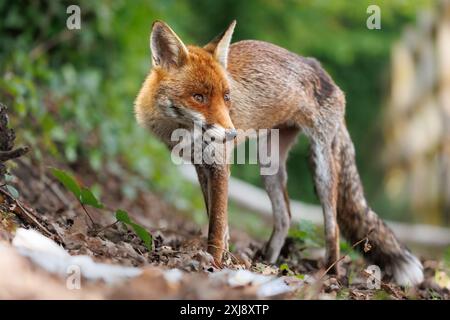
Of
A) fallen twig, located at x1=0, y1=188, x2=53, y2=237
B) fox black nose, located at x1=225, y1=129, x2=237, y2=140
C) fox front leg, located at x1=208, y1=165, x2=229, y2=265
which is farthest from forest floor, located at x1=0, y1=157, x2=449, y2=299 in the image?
fox black nose, located at x1=225, y1=129, x2=237, y2=140

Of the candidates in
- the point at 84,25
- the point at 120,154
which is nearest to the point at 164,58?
the point at 84,25

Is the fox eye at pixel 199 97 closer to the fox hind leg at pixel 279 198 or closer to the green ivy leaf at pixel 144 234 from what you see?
the green ivy leaf at pixel 144 234

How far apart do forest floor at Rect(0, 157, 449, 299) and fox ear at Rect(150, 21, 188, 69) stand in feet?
4.68

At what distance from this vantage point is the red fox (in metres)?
5.39

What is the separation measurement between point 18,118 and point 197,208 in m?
5.46

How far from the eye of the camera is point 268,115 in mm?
6293

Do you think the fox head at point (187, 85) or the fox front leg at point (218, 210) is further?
the fox front leg at point (218, 210)

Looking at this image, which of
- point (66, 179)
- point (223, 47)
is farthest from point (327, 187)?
point (66, 179)

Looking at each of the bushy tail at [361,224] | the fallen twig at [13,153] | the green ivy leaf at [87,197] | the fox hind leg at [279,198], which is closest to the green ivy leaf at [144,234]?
the green ivy leaf at [87,197]

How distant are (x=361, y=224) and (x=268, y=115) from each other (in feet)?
4.85

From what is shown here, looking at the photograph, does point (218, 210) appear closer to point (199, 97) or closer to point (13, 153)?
point (199, 97)

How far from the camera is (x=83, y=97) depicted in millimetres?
10125

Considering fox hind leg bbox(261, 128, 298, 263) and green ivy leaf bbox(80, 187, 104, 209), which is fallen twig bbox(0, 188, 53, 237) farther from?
fox hind leg bbox(261, 128, 298, 263)

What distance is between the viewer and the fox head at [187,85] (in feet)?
17.1
